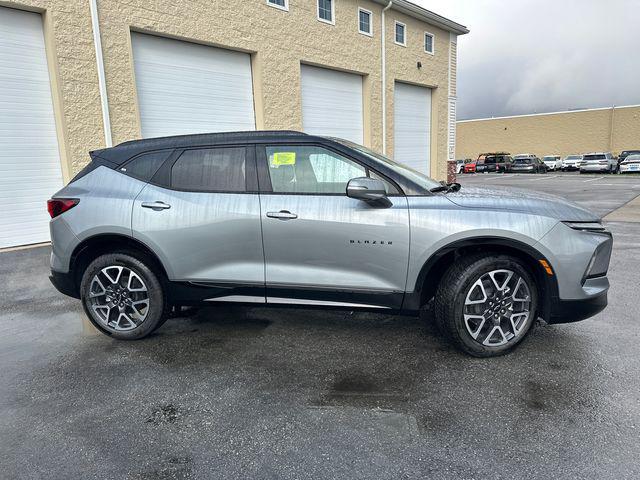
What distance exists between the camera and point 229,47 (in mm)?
10742

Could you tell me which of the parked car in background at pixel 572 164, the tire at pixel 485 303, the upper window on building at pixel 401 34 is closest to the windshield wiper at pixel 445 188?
the tire at pixel 485 303

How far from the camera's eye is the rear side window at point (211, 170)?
11.8ft

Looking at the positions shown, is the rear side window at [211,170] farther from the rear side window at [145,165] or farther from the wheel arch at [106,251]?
the wheel arch at [106,251]

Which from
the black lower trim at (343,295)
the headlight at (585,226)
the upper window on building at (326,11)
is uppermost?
the upper window on building at (326,11)

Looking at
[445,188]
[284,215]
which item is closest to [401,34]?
[445,188]

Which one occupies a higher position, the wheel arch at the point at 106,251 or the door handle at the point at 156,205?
the door handle at the point at 156,205

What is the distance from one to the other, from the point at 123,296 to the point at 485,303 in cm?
306

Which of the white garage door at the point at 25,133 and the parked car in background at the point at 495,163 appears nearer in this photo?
the white garage door at the point at 25,133

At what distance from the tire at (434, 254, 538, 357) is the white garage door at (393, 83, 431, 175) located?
44.7 feet

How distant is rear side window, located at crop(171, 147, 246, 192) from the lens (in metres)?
3.58

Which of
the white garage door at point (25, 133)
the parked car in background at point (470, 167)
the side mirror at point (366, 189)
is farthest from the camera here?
the parked car in background at point (470, 167)

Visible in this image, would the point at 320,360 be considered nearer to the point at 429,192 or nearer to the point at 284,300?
the point at 284,300

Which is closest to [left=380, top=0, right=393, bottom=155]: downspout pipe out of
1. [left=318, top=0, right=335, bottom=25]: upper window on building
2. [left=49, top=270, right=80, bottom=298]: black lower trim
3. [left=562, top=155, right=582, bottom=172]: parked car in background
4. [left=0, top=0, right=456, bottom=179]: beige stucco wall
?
[left=0, top=0, right=456, bottom=179]: beige stucco wall

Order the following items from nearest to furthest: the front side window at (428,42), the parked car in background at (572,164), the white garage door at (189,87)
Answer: the white garage door at (189,87) < the front side window at (428,42) < the parked car in background at (572,164)
